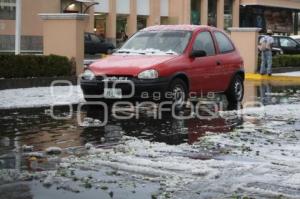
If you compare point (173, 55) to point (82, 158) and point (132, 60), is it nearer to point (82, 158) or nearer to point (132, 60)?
point (132, 60)

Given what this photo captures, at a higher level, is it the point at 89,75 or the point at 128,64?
the point at 128,64

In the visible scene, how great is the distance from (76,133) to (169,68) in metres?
3.33

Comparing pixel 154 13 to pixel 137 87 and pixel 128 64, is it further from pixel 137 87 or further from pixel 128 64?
pixel 137 87

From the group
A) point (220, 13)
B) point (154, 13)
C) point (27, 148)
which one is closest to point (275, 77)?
point (27, 148)

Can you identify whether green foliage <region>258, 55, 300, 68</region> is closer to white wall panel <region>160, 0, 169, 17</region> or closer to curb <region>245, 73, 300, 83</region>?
curb <region>245, 73, 300, 83</region>

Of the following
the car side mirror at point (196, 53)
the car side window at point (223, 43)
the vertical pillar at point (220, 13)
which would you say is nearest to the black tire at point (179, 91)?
the car side mirror at point (196, 53)

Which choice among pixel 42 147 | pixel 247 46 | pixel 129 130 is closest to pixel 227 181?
pixel 42 147

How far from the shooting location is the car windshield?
13.2m

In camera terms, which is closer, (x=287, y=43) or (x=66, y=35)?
Answer: (x=66, y=35)

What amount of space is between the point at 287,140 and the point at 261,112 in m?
3.58

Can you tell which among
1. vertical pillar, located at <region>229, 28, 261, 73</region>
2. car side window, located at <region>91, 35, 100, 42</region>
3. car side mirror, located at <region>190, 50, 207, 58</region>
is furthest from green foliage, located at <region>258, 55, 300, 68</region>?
car side window, located at <region>91, 35, 100, 42</region>

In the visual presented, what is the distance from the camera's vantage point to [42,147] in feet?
27.0

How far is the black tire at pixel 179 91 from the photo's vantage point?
12555 mm

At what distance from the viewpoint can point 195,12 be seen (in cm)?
5566
